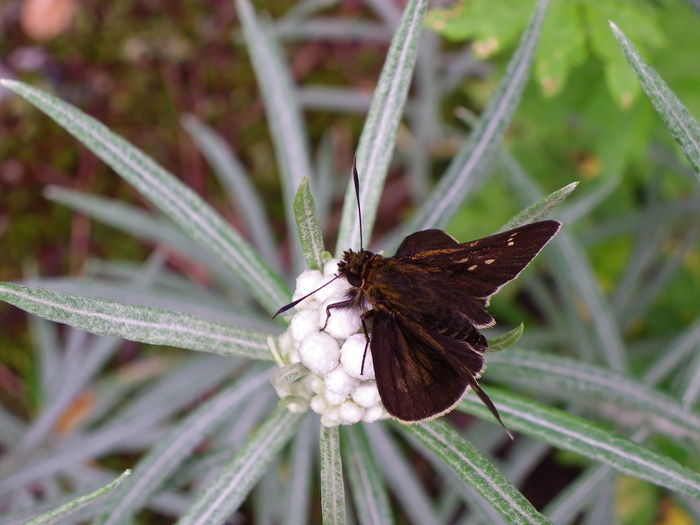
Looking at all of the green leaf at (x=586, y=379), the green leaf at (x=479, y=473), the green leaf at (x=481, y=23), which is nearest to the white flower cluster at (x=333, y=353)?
the green leaf at (x=479, y=473)

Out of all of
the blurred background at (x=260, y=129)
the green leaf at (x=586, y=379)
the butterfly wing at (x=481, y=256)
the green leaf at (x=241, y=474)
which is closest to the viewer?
the butterfly wing at (x=481, y=256)

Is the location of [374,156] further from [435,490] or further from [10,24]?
[10,24]

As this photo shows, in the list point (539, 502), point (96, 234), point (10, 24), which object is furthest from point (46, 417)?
point (539, 502)

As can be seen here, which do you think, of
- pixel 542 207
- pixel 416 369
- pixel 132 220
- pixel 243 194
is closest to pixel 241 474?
pixel 416 369

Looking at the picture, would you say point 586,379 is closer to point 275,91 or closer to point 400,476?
point 400,476

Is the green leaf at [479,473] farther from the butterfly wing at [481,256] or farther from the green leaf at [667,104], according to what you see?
the green leaf at [667,104]
